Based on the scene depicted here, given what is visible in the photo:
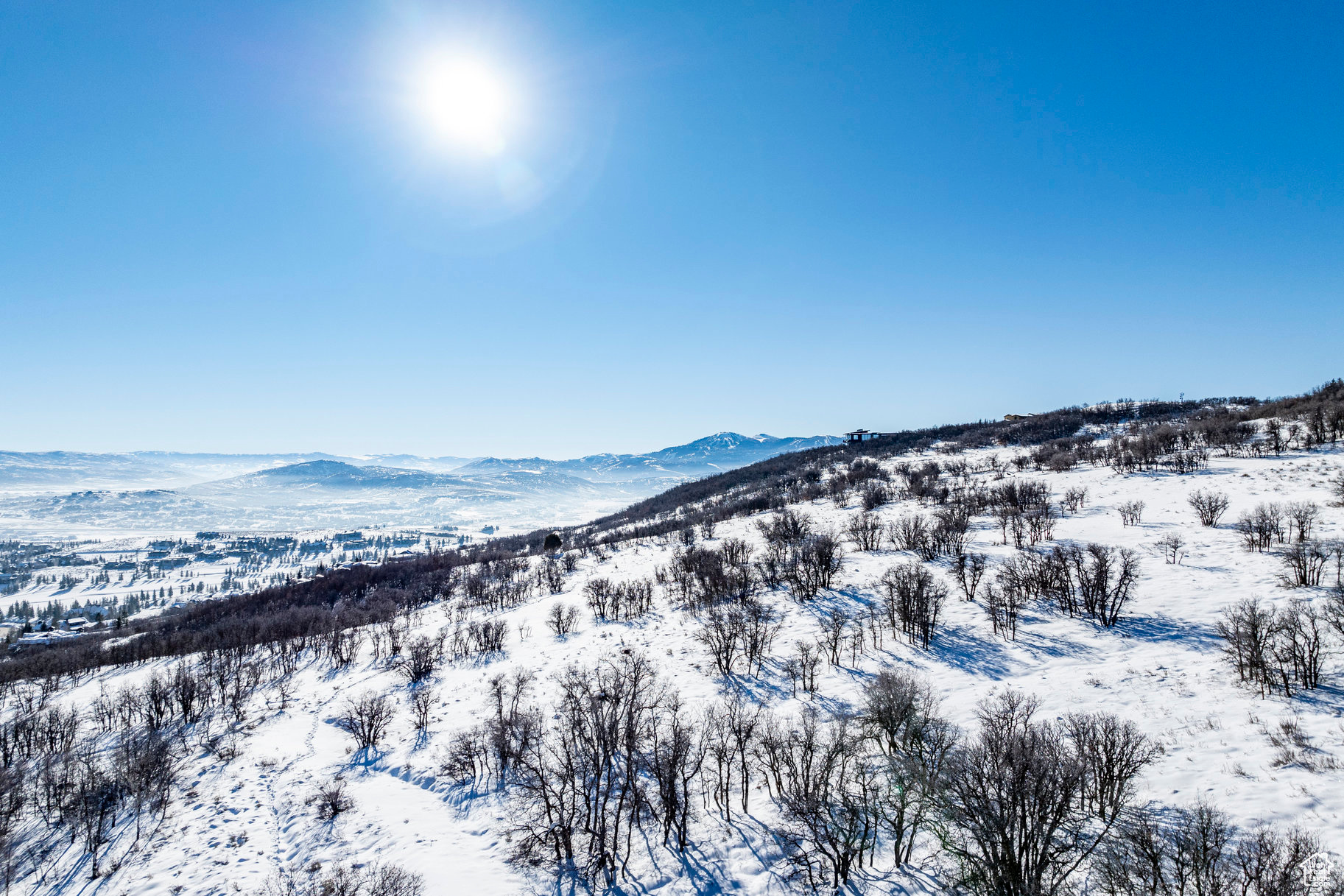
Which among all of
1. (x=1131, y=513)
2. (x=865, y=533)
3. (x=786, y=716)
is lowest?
(x=786, y=716)

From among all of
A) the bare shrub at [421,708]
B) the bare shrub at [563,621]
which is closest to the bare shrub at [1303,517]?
the bare shrub at [563,621]

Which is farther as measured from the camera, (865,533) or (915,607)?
(865,533)

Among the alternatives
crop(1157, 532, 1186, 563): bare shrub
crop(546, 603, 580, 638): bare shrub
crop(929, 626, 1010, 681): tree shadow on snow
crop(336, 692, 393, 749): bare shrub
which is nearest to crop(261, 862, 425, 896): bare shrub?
crop(336, 692, 393, 749): bare shrub

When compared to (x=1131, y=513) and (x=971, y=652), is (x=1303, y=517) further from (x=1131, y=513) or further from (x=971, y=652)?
Result: (x=971, y=652)

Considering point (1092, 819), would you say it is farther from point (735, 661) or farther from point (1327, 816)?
point (735, 661)

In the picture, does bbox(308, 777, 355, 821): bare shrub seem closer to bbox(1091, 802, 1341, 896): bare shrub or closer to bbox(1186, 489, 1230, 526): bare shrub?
bbox(1091, 802, 1341, 896): bare shrub

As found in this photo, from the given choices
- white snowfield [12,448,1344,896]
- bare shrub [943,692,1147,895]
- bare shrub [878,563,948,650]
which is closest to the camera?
bare shrub [943,692,1147,895]

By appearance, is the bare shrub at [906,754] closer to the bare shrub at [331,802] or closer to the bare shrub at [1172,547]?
the bare shrub at [1172,547]

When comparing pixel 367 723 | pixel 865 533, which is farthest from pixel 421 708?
pixel 865 533

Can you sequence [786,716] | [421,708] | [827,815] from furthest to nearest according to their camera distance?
[421,708] → [786,716] → [827,815]
